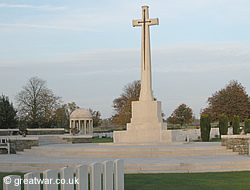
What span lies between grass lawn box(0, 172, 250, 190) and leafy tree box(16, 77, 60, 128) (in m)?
36.4

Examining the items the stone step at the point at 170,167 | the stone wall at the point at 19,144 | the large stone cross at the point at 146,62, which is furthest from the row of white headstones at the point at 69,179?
the large stone cross at the point at 146,62

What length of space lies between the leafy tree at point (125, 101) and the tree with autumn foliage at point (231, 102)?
36.6 ft

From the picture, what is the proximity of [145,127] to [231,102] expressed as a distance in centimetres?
3417

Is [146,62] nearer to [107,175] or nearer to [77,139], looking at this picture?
[77,139]

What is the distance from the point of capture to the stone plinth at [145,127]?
Result: 20797 mm

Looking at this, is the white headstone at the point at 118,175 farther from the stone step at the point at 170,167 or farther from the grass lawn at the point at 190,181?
the stone step at the point at 170,167

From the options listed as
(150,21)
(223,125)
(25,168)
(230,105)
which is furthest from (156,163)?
(230,105)

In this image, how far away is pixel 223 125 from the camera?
108 feet

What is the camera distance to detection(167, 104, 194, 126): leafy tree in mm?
58003

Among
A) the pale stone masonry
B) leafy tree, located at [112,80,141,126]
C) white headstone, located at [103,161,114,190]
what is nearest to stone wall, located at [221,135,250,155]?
the pale stone masonry

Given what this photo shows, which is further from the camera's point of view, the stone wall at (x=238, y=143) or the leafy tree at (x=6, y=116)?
the leafy tree at (x=6, y=116)

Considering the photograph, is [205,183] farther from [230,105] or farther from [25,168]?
[230,105]

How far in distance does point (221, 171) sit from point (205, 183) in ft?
8.53

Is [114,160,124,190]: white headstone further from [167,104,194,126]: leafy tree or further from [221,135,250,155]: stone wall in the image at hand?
[167,104,194,126]: leafy tree
